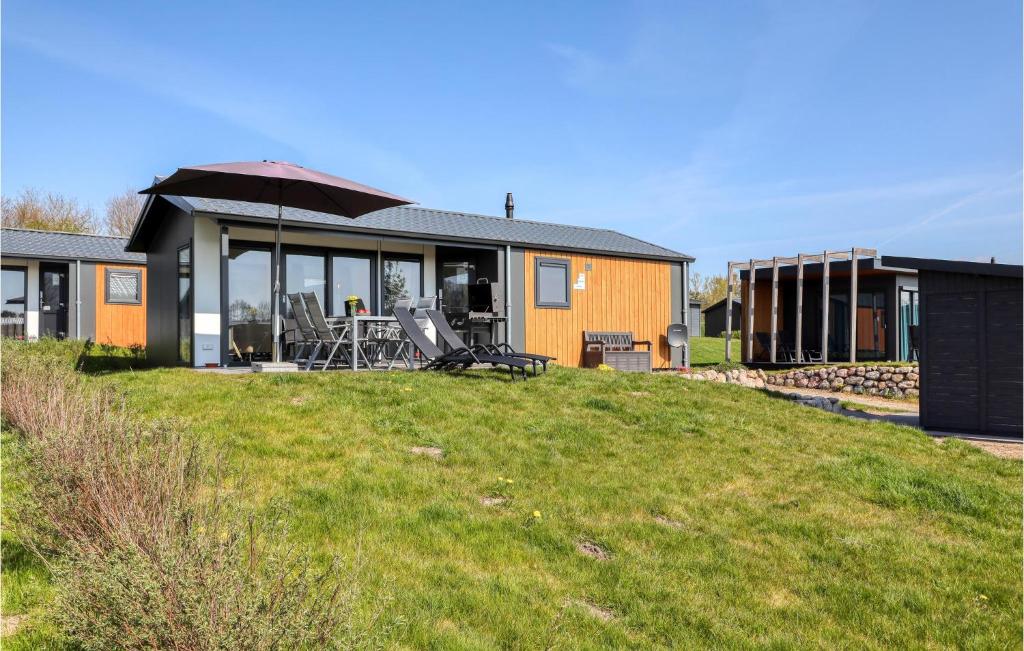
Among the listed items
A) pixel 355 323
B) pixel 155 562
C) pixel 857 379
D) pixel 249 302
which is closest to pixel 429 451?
pixel 155 562

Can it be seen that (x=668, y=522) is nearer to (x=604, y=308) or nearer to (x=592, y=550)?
(x=592, y=550)

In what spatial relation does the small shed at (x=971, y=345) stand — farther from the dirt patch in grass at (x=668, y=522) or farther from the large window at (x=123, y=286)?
the large window at (x=123, y=286)

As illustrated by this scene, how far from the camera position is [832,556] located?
397 centimetres

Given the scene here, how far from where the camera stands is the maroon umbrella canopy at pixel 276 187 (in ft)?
24.9

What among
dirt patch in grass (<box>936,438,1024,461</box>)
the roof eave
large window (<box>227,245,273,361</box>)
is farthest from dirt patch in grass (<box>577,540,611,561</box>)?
large window (<box>227,245,273,361</box>)

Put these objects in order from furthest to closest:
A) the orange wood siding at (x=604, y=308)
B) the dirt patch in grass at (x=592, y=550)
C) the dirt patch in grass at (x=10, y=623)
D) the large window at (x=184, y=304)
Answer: the orange wood siding at (x=604, y=308) → the large window at (x=184, y=304) → the dirt patch in grass at (x=592, y=550) → the dirt patch in grass at (x=10, y=623)

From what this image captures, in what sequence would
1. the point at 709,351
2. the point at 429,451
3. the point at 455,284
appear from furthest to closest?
the point at 709,351 → the point at 455,284 → the point at 429,451

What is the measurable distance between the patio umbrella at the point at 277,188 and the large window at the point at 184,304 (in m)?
1.88

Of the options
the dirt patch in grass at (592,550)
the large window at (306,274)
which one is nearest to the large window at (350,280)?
the large window at (306,274)

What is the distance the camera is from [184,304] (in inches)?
420

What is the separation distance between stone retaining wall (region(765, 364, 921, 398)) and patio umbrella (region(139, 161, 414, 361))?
10007 mm

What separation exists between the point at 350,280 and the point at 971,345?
966cm

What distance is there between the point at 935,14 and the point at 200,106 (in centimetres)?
1561

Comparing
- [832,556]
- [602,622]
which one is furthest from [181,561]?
[832,556]
